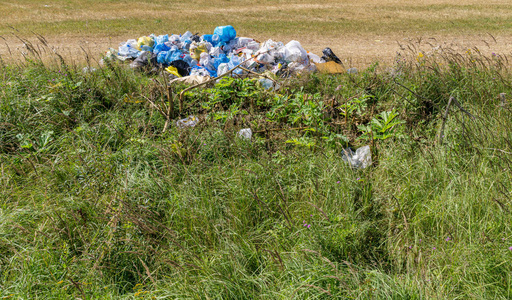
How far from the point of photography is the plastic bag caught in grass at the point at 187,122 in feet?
→ 12.4

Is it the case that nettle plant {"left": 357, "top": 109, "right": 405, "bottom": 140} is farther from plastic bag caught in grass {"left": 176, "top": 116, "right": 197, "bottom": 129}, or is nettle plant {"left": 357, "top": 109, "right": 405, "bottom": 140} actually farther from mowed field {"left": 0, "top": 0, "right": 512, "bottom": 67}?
mowed field {"left": 0, "top": 0, "right": 512, "bottom": 67}

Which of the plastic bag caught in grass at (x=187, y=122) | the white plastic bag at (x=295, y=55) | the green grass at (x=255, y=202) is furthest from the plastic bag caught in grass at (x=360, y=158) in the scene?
the white plastic bag at (x=295, y=55)

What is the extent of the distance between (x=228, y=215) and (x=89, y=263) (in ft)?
3.08

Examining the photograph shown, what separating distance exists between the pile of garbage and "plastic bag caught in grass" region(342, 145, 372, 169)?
1.97 metres

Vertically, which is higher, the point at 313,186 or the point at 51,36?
the point at 51,36

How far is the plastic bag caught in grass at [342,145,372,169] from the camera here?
3.15 meters

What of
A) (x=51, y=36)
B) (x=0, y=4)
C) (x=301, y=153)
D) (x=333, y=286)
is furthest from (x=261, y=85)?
(x=0, y=4)

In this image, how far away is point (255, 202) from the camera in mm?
2730

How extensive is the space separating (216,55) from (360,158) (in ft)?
12.4

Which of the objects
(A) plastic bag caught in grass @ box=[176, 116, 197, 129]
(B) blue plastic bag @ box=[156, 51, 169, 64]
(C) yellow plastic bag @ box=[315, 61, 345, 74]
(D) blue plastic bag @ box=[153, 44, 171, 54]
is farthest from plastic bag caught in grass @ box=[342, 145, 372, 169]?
(D) blue plastic bag @ box=[153, 44, 171, 54]

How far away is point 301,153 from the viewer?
3281 mm

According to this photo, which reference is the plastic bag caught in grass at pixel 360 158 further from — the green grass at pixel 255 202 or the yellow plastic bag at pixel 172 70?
the yellow plastic bag at pixel 172 70

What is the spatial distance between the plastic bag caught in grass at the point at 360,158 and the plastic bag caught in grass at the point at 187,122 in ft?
5.17

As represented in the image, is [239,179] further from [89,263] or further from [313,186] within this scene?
[89,263]
